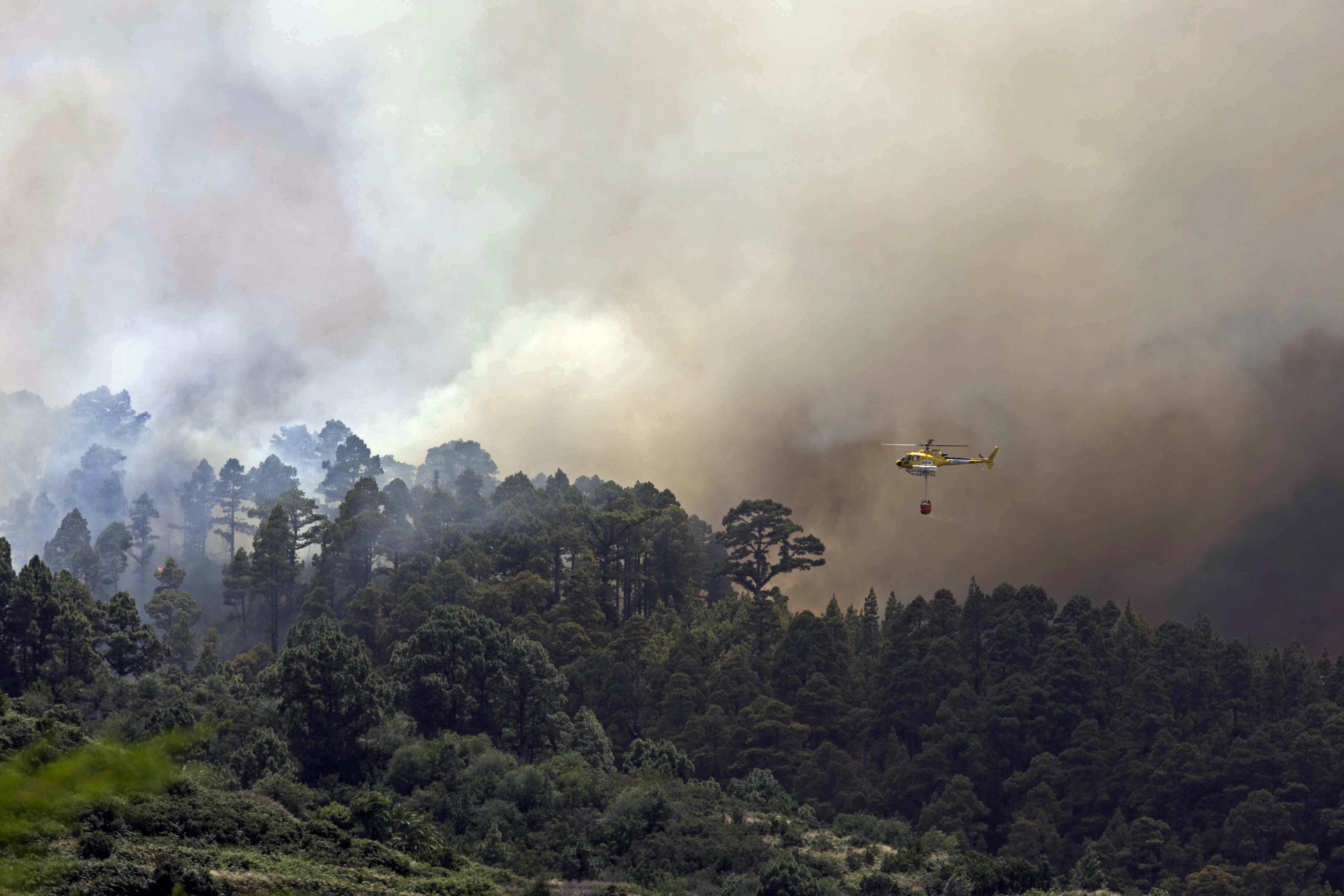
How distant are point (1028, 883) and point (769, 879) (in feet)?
75.9

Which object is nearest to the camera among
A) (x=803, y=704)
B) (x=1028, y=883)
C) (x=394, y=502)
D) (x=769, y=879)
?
(x=769, y=879)

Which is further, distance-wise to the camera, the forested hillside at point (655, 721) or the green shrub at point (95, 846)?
the forested hillside at point (655, 721)

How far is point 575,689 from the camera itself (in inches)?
5231

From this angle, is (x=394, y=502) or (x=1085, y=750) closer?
(x=1085, y=750)

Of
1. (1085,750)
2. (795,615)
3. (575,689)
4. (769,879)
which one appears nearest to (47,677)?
(575,689)

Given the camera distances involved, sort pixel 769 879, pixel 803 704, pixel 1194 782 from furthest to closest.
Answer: pixel 803 704, pixel 1194 782, pixel 769 879

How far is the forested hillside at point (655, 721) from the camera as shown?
86000 mm

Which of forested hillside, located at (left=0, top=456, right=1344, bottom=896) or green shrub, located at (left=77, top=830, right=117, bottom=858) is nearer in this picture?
green shrub, located at (left=77, top=830, right=117, bottom=858)

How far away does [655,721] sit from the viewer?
130 meters

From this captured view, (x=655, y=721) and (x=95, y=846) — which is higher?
(x=655, y=721)

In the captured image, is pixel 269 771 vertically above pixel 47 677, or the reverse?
pixel 47 677

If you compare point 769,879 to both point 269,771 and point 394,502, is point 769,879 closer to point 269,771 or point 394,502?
point 269,771

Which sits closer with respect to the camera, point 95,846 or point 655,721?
point 95,846

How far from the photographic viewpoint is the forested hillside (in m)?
86.0
